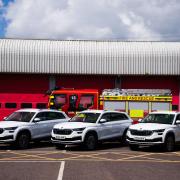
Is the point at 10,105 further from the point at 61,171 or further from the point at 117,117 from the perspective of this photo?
the point at 61,171

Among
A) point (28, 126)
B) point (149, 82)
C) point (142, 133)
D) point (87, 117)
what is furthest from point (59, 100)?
point (149, 82)

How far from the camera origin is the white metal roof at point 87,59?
114 ft

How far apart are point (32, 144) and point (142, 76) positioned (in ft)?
50.8

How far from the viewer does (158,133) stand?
18328 mm

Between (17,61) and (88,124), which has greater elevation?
(17,61)

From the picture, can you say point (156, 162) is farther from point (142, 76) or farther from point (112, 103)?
point (142, 76)

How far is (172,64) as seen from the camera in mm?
35094

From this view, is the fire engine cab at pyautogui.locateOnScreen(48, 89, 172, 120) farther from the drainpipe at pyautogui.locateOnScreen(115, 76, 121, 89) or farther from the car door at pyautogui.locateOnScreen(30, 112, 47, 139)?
the drainpipe at pyautogui.locateOnScreen(115, 76, 121, 89)

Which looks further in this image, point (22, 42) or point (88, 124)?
point (22, 42)

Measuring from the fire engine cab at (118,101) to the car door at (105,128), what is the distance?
493cm

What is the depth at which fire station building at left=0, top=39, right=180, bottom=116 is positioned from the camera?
114 feet

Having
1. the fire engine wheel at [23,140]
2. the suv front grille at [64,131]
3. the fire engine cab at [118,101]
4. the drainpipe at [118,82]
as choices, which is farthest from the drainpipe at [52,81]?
the suv front grille at [64,131]

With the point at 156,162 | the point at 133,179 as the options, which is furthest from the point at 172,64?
the point at 133,179

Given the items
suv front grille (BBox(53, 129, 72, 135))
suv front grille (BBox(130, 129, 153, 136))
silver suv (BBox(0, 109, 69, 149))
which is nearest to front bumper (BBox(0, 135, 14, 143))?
silver suv (BBox(0, 109, 69, 149))
